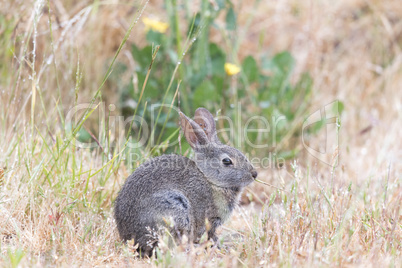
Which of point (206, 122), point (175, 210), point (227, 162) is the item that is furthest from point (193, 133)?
point (175, 210)

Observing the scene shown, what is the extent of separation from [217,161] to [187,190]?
17.1 inches

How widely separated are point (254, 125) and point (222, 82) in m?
0.64

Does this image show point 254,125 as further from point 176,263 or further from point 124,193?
point 176,263

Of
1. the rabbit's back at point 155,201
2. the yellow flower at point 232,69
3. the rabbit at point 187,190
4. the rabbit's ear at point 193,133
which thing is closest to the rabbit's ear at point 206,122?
the rabbit at point 187,190

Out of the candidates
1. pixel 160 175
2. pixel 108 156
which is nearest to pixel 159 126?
pixel 108 156

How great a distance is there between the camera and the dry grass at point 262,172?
3.35 metres

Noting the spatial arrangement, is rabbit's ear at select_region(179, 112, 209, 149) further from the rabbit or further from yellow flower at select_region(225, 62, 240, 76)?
yellow flower at select_region(225, 62, 240, 76)

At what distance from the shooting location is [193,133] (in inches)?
167

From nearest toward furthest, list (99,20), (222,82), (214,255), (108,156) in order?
(214,255) < (108,156) < (222,82) < (99,20)

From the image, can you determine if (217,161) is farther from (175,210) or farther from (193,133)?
(175,210)

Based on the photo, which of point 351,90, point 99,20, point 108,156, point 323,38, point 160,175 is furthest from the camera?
point 323,38

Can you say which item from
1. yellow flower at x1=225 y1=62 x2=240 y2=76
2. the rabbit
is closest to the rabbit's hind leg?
the rabbit

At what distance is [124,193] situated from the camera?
367 cm

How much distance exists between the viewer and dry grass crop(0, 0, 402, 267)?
3.35 metres
